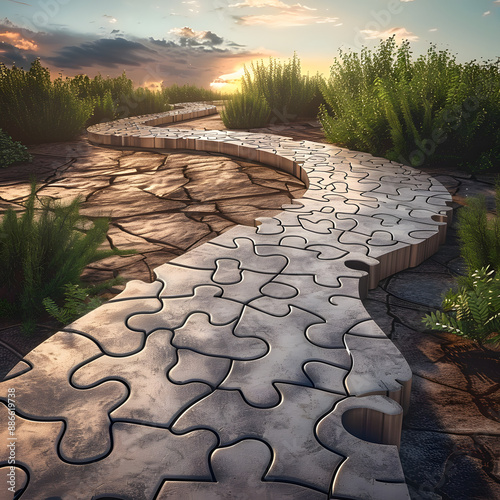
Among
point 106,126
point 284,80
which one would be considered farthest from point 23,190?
point 284,80

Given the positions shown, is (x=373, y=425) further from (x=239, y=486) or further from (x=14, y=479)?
(x=14, y=479)

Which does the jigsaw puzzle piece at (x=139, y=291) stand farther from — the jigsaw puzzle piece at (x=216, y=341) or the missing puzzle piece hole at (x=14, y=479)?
the missing puzzle piece hole at (x=14, y=479)

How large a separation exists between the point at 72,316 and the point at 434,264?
2444 millimetres

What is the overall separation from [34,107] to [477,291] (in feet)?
26.1

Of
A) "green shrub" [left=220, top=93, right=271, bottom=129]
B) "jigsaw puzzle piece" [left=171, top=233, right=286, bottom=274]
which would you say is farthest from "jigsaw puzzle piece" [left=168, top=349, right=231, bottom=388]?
"green shrub" [left=220, top=93, right=271, bottom=129]

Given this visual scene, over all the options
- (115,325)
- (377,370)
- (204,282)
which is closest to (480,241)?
(377,370)

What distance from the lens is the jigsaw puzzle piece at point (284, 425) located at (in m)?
1.46

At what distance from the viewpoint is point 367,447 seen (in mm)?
1563

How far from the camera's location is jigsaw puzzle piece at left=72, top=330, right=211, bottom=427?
1.69 m

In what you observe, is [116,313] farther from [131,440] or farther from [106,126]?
[106,126]

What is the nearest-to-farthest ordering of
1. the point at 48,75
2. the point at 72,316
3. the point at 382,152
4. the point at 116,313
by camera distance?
the point at 116,313
the point at 72,316
the point at 382,152
the point at 48,75

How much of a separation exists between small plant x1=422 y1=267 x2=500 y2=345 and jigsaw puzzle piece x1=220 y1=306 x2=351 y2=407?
64 cm

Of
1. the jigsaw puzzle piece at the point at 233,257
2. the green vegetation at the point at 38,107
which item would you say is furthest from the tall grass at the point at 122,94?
the jigsaw puzzle piece at the point at 233,257

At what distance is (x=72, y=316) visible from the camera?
8.21ft
